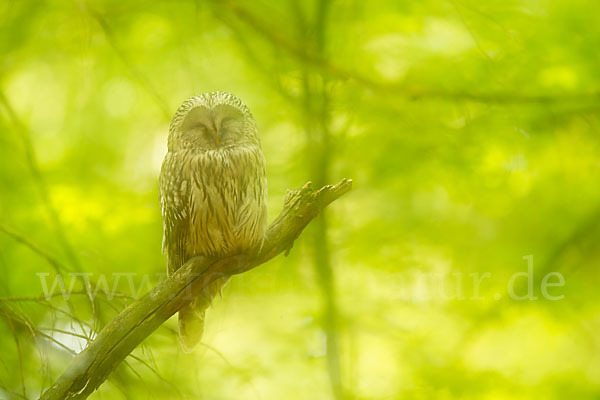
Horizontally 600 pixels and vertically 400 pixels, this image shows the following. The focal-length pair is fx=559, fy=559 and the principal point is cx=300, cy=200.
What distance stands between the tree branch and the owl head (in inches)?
9.7

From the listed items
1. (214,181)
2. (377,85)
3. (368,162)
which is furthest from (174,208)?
(377,85)

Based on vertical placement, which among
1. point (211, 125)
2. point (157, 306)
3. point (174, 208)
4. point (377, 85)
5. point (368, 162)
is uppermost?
point (377, 85)

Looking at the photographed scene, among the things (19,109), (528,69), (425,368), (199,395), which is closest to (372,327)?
(425,368)

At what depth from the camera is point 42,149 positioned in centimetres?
189

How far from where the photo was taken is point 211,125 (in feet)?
4.77

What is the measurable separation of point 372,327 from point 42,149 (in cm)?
127

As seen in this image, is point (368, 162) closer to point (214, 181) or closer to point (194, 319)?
point (214, 181)

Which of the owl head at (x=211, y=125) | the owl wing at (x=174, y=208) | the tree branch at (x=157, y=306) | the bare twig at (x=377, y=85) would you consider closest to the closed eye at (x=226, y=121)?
the owl head at (x=211, y=125)

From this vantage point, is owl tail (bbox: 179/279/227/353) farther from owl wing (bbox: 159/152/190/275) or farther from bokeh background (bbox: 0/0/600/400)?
bokeh background (bbox: 0/0/600/400)

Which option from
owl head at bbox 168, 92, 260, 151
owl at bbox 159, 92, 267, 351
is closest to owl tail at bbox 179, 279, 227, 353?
owl at bbox 159, 92, 267, 351

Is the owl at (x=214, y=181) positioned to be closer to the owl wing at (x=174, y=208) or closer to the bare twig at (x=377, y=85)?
the owl wing at (x=174, y=208)

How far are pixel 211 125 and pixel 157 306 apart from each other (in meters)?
0.49

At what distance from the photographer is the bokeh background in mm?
1848

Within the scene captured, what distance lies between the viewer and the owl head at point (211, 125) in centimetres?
146
